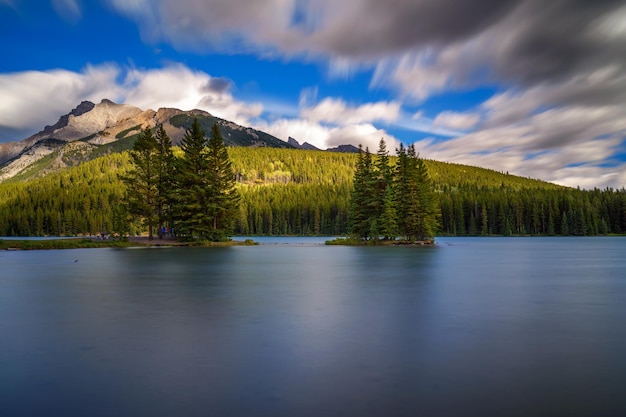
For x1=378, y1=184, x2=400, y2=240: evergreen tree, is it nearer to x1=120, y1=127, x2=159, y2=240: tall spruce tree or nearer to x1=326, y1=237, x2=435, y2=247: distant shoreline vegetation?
x1=326, y1=237, x2=435, y2=247: distant shoreline vegetation

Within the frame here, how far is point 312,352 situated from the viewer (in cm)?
1051

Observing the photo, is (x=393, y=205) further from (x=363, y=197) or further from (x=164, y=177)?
(x=164, y=177)

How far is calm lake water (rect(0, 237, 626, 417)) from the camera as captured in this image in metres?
7.36

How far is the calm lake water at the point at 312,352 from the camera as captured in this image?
7.36 metres

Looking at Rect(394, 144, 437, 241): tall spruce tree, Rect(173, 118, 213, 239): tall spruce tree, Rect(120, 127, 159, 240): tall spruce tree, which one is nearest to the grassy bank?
Rect(173, 118, 213, 239): tall spruce tree

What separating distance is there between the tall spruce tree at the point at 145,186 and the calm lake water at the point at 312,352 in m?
42.0

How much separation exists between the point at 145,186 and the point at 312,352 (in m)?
59.0

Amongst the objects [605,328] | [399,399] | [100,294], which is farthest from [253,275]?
[399,399]

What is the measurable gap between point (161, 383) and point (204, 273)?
2148 centimetres

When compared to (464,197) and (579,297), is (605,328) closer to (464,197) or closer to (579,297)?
(579,297)

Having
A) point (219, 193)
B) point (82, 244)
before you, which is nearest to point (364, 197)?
point (219, 193)

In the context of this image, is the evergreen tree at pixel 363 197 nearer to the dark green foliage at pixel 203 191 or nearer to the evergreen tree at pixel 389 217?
the evergreen tree at pixel 389 217

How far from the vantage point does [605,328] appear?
43.2 ft

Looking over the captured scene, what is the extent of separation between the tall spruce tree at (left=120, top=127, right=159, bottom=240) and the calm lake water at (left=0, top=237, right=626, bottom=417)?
42047mm
